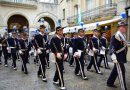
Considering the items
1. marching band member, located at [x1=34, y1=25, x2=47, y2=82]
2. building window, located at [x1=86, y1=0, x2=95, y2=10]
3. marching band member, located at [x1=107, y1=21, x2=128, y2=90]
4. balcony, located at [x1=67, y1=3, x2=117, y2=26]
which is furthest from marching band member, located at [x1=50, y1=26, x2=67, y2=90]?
building window, located at [x1=86, y1=0, x2=95, y2=10]

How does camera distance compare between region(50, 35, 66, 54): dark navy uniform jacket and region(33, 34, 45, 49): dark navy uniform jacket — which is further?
region(33, 34, 45, 49): dark navy uniform jacket

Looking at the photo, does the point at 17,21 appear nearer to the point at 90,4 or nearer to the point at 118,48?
the point at 90,4

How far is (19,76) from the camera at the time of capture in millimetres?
10016

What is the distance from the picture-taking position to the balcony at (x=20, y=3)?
30.7 m

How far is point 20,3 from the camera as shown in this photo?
104ft

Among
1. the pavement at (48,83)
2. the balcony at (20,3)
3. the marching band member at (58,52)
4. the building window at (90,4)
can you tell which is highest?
the balcony at (20,3)

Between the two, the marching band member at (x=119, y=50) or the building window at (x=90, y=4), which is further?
the building window at (x=90, y=4)

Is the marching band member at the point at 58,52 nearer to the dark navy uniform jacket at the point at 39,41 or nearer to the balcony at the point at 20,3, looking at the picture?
the dark navy uniform jacket at the point at 39,41

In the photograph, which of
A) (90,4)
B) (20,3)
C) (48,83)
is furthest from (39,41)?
(20,3)

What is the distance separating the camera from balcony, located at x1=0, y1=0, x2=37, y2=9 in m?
30.7

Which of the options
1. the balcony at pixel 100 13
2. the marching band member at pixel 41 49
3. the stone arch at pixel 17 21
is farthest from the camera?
the stone arch at pixel 17 21

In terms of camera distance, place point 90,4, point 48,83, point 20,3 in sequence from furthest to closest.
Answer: point 20,3
point 90,4
point 48,83

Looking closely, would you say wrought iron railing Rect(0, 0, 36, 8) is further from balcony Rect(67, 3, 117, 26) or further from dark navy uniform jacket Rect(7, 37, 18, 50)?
dark navy uniform jacket Rect(7, 37, 18, 50)

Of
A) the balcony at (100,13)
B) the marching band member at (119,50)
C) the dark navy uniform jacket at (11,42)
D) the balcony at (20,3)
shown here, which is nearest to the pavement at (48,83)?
the marching band member at (119,50)
